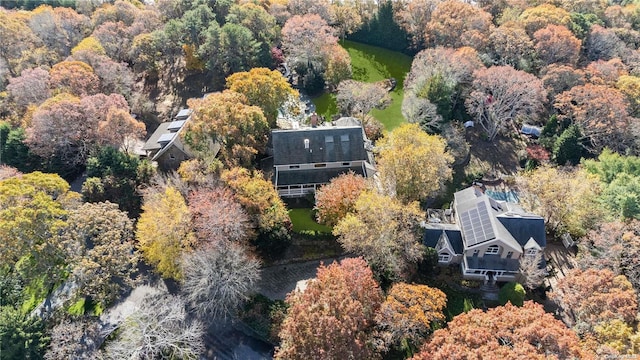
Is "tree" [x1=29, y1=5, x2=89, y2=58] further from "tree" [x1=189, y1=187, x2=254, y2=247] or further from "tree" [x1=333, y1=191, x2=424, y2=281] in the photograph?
"tree" [x1=333, y1=191, x2=424, y2=281]

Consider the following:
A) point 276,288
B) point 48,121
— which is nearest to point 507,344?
point 276,288

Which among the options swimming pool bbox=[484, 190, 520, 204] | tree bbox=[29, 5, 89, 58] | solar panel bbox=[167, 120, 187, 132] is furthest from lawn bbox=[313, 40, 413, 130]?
tree bbox=[29, 5, 89, 58]

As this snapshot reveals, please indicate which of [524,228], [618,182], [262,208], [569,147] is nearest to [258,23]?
[262,208]

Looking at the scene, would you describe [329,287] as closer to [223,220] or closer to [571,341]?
[223,220]

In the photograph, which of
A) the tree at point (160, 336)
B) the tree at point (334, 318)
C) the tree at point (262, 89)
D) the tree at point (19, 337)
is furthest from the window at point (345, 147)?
the tree at point (19, 337)

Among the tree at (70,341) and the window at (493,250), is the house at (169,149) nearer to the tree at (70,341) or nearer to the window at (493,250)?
the tree at (70,341)

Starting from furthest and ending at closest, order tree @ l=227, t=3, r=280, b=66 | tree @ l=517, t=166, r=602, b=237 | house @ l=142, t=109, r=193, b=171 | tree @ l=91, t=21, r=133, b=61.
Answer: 1. tree @ l=227, t=3, r=280, b=66
2. tree @ l=91, t=21, r=133, b=61
3. house @ l=142, t=109, r=193, b=171
4. tree @ l=517, t=166, r=602, b=237
